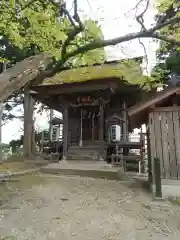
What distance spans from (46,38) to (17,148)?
1964cm

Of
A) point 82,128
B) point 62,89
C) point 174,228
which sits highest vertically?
point 62,89

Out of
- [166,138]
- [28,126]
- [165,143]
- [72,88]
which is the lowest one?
[165,143]

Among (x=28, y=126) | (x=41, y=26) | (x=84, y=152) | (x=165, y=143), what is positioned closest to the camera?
(x=41, y=26)

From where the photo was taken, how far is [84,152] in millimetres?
15742

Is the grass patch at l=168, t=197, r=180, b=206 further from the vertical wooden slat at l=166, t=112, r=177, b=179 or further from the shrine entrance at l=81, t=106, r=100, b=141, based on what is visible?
the shrine entrance at l=81, t=106, r=100, b=141

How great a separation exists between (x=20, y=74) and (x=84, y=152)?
1063cm

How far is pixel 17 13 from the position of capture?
25.1 ft

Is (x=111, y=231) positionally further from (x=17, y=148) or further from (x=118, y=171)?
(x=17, y=148)

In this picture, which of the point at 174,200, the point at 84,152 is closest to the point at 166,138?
the point at 174,200

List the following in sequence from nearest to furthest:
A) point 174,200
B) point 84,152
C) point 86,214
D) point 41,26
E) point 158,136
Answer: point 86,214 < point 41,26 < point 174,200 < point 158,136 < point 84,152

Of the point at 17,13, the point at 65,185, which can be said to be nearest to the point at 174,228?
the point at 65,185

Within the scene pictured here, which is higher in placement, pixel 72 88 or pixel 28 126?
pixel 72 88

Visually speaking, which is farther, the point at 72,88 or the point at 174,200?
the point at 72,88

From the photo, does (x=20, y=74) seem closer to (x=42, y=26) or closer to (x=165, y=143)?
(x=42, y=26)
